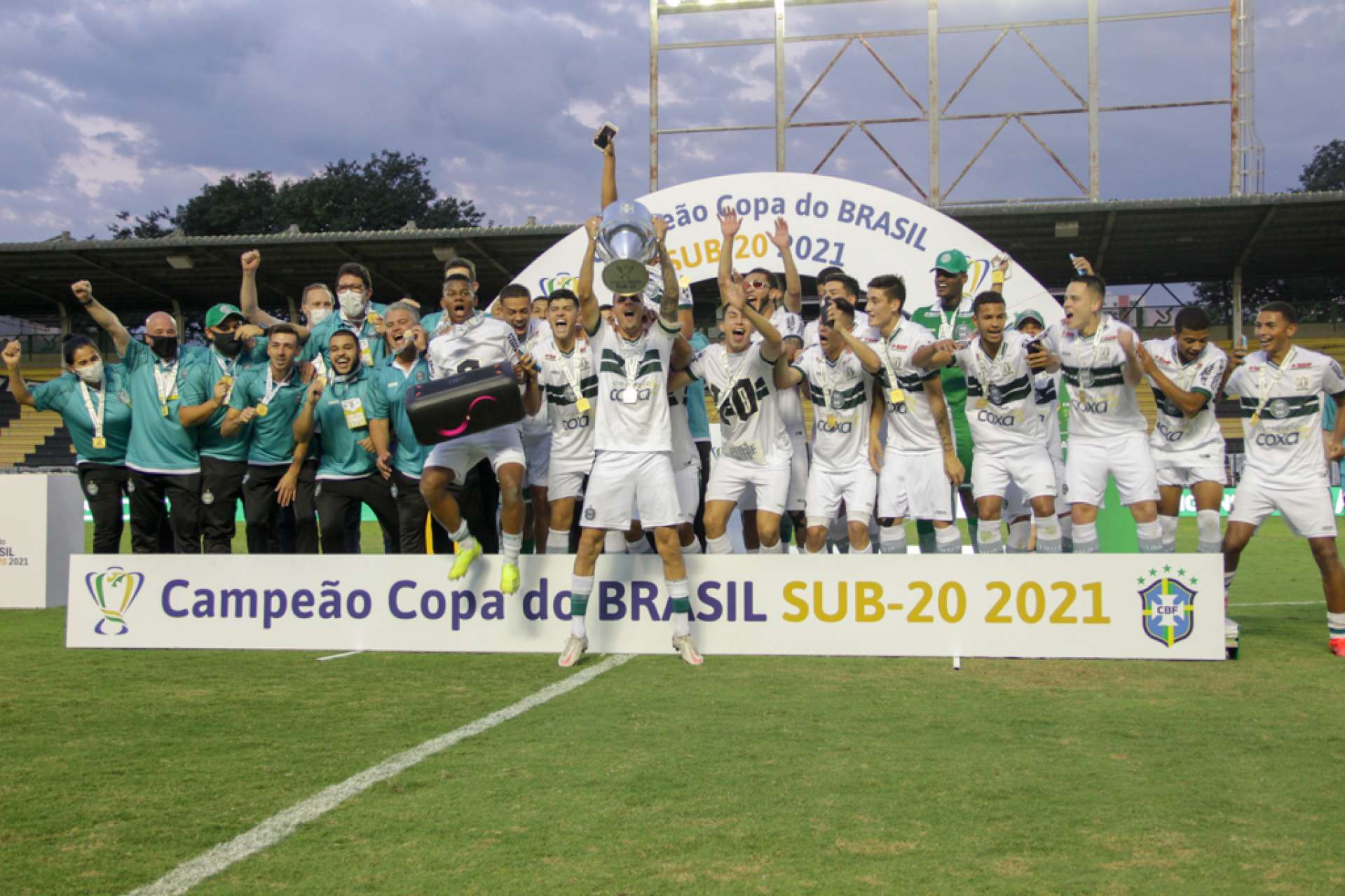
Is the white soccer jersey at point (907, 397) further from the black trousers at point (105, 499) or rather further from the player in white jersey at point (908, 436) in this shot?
the black trousers at point (105, 499)

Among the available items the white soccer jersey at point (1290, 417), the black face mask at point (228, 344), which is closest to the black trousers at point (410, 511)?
the black face mask at point (228, 344)

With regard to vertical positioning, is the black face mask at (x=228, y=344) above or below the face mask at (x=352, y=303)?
below

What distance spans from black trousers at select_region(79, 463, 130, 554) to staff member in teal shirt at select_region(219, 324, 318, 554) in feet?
3.62

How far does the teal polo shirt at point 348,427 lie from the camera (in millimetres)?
8352

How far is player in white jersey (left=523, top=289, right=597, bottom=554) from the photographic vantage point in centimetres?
775

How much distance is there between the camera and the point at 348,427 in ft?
27.5

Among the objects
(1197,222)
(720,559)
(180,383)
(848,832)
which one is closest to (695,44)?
(1197,222)

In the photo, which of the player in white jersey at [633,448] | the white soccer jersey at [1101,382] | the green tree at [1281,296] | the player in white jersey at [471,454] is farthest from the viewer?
the green tree at [1281,296]

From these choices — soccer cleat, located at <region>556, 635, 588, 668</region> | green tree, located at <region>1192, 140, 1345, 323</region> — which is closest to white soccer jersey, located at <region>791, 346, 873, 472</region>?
soccer cleat, located at <region>556, 635, 588, 668</region>

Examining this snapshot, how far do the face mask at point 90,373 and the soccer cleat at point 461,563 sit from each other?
3.99 meters

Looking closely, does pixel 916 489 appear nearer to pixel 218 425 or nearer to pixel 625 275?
pixel 625 275

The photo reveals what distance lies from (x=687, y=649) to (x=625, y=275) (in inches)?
89.8

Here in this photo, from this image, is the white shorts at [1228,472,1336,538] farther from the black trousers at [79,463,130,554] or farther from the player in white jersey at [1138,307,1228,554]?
the black trousers at [79,463,130,554]

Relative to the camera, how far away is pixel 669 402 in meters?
8.05
